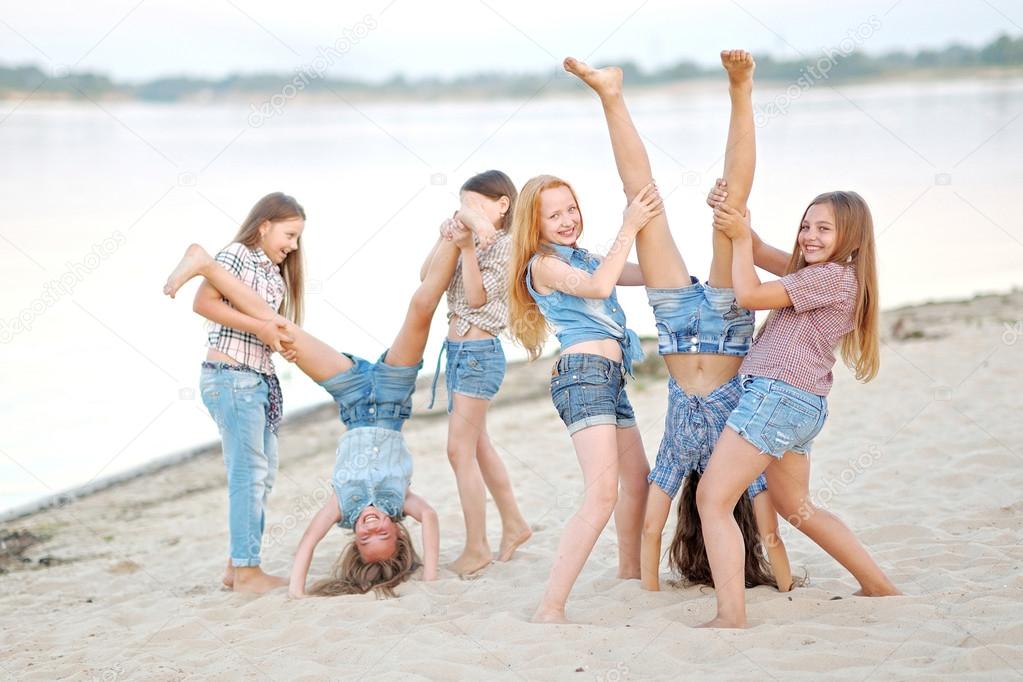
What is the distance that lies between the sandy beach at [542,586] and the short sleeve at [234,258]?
1.57m

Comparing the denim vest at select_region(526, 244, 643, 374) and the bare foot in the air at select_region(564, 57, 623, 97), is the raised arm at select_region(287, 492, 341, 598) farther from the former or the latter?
the bare foot in the air at select_region(564, 57, 623, 97)

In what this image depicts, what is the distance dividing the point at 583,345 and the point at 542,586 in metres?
1.18

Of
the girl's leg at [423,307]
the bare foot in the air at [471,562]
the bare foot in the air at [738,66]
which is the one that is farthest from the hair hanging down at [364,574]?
the bare foot in the air at [738,66]

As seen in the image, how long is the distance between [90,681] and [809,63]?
142 feet

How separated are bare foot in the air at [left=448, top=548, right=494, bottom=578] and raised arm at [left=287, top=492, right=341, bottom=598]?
0.63m

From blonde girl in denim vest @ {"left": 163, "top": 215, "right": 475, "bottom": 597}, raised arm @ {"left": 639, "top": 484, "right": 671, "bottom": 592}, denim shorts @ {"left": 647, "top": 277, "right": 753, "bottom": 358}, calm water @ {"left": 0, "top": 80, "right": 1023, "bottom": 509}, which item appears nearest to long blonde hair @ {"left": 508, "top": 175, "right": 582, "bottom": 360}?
denim shorts @ {"left": 647, "top": 277, "right": 753, "bottom": 358}

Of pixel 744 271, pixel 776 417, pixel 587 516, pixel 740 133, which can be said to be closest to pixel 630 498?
pixel 587 516

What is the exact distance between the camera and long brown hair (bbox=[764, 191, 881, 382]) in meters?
4.52

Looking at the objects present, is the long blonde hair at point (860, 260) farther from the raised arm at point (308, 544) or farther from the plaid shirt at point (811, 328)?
the raised arm at point (308, 544)

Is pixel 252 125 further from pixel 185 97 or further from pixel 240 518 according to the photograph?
pixel 240 518

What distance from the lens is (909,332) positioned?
9695mm

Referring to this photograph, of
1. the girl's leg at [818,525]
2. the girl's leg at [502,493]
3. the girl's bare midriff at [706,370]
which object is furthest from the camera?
the girl's leg at [502,493]

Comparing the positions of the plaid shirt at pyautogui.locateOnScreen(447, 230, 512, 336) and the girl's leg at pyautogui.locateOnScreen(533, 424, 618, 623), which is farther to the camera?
the plaid shirt at pyautogui.locateOnScreen(447, 230, 512, 336)

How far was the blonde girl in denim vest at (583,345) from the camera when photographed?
4703 millimetres
